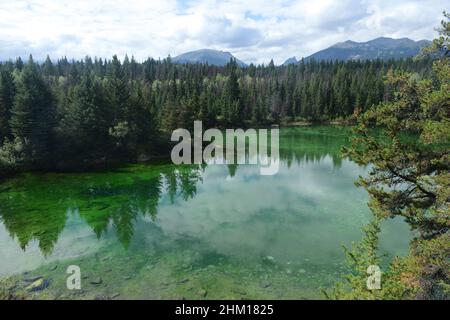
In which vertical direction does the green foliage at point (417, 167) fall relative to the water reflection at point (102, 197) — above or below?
above

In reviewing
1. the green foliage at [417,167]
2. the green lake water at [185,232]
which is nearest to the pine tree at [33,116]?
the green lake water at [185,232]

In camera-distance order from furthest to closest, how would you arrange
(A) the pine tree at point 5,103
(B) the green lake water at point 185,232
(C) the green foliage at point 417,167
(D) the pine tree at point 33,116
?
(A) the pine tree at point 5,103, (D) the pine tree at point 33,116, (B) the green lake water at point 185,232, (C) the green foliage at point 417,167

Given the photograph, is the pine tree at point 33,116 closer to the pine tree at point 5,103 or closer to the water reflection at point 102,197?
the pine tree at point 5,103

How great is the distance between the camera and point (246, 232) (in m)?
23.6

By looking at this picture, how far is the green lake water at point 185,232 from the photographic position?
57.1ft

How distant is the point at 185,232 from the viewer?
2398 cm

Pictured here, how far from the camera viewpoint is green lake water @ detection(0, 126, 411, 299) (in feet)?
57.1

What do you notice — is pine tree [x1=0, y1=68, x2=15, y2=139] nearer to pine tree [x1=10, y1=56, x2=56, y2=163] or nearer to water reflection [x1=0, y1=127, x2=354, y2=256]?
pine tree [x1=10, y1=56, x2=56, y2=163]

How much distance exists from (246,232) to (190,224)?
A: 4.62 metres

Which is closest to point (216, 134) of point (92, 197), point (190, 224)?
point (92, 197)

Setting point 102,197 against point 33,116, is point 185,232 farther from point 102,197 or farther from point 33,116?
point 33,116

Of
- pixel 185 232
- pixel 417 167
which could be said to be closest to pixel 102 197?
pixel 185 232

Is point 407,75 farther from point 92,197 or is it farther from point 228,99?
point 228,99
